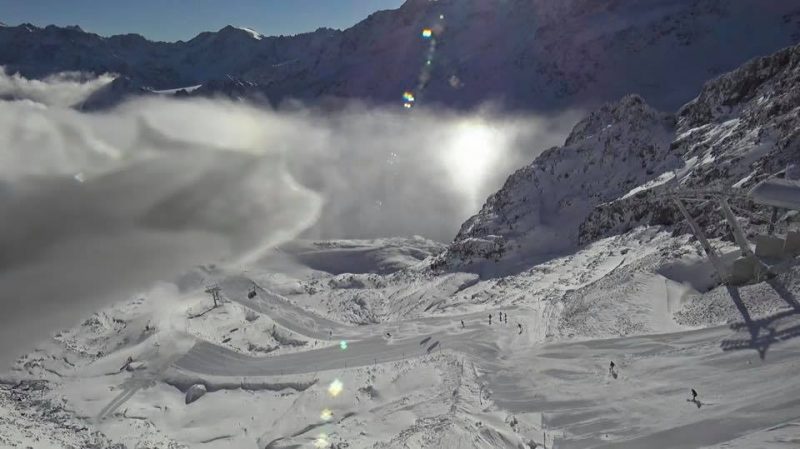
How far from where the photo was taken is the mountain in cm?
6247

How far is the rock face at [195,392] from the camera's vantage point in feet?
158

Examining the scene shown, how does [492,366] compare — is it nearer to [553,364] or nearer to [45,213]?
[553,364]

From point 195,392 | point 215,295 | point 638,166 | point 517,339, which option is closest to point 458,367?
point 517,339

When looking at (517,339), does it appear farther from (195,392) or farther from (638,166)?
(638,166)

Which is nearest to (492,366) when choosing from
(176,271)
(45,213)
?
(176,271)

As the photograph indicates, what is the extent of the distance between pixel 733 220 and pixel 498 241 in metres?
45.1

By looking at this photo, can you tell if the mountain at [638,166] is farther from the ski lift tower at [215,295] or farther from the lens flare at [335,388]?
the lens flare at [335,388]

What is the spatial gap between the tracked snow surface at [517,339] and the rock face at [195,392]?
0.27 meters

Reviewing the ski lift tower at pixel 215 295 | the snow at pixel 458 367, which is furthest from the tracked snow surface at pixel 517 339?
the ski lift tower at pixel 215 295

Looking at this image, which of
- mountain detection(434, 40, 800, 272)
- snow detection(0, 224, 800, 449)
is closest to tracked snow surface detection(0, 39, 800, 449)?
snow detection(0, 224, 800, 449)

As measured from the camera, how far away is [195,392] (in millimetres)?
48469

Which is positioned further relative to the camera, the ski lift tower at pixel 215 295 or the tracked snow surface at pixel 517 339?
the ski lift tower at pixel 215 295

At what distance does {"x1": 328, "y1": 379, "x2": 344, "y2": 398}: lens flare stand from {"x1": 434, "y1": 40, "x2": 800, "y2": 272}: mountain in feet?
124

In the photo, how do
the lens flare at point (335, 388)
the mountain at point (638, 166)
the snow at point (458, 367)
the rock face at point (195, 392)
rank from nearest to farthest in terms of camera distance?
the snow at point (458, 367) → the lens flare at point (335, 388) → the rock face at point (195, 392) → the mountain at point (638, 166)
